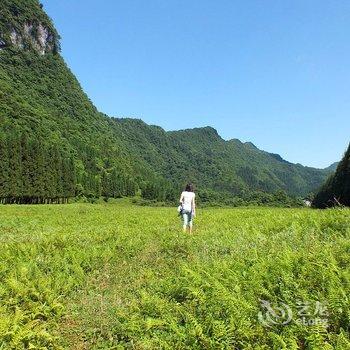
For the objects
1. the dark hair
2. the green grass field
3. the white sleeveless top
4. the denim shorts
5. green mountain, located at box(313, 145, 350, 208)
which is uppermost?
green mountain, located at box(313, 145, 350, 208)

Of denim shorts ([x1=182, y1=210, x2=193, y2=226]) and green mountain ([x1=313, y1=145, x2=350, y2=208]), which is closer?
denim shorts ([x1=182, y1=210, x2=193, y2=226])

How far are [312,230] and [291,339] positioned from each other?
7.61 m

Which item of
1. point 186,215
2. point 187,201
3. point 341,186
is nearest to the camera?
point 187,201

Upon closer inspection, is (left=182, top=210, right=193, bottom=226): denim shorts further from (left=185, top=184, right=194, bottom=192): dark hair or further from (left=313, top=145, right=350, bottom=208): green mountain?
(left=313, top=145, right=350, bottom=208): green mountain

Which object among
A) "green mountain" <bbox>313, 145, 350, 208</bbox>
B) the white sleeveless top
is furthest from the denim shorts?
"green mountain" <bbox>313, 145, 350, 208</bbox>

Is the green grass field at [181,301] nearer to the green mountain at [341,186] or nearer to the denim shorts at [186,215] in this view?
the denim shorts at [186,215]

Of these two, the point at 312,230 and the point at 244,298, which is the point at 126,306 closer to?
the point at 244,298

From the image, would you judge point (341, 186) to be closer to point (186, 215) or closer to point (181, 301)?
point (186, 215)

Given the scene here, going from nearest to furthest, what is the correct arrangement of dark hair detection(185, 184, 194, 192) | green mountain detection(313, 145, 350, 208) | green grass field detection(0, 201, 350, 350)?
1. green grass field detection(0, 201, 350, 350)
2. dark hair detection(185, 184, 194, 192)
3. green mountain detection(313, 145, 350, 208)

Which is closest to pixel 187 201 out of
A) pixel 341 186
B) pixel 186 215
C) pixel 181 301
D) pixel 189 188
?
pixel 186 215

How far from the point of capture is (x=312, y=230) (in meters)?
13.3

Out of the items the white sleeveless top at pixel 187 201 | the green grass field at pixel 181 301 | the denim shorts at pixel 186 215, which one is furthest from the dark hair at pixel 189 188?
the green grass field at pixel 181 301

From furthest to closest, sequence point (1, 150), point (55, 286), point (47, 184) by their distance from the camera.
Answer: point (47, 184) → point (1, 150) → point (55, 286)

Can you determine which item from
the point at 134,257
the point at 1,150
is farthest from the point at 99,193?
the point at 134,257
